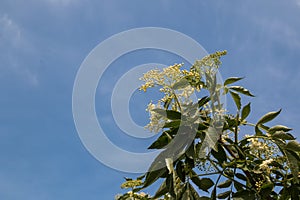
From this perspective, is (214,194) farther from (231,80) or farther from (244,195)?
(231,80)

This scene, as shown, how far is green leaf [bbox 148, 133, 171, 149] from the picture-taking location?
1.82 meters

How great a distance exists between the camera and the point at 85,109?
2.30 m

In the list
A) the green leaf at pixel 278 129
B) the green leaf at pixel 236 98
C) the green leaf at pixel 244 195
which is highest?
the green leaf at pixel 236 98

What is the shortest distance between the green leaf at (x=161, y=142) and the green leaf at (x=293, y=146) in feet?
1.91

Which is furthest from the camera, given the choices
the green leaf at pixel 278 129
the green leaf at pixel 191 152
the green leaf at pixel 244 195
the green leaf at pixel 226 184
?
the green leaf at pixel 226 184

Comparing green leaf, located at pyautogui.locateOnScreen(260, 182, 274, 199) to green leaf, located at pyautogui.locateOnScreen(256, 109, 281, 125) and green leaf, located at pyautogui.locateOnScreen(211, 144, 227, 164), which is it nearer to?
green leaf, located at pyautogui.locateOnScreen(211, 144, 227, 164)

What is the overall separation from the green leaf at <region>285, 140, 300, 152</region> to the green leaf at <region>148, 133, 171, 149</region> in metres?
0.58

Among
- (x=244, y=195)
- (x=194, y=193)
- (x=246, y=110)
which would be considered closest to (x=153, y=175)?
(x=194, y=193)

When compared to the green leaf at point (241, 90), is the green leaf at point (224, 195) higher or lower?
lower

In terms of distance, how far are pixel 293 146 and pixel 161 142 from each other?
0.63 metres

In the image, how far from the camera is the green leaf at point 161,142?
1.82 meters

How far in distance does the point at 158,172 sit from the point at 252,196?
1.48 ft

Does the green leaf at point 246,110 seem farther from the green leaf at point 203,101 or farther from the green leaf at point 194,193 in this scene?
the green leaf at point 194,193

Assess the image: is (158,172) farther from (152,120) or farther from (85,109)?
(85,109)
